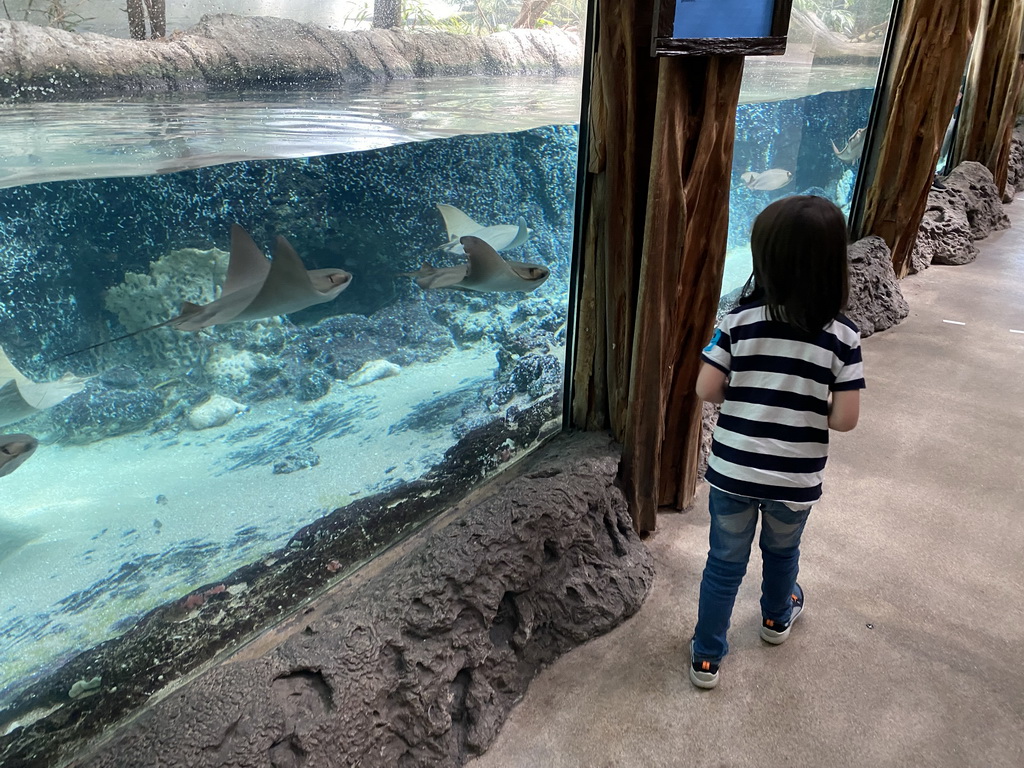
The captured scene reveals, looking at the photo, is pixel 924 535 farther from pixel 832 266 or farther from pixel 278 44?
pixel 278 44

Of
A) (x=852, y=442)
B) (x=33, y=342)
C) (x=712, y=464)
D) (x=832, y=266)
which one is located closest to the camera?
(x=832, y=266)

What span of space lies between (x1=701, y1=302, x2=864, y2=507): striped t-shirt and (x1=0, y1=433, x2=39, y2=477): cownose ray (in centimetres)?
178

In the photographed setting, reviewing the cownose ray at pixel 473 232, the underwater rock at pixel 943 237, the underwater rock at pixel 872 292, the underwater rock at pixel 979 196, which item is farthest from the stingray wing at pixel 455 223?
the underwater rock at pixel 979 196

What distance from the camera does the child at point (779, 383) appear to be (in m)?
1.71

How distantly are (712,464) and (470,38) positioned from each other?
1.53 m

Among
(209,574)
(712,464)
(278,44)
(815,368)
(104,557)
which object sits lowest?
(209,574)

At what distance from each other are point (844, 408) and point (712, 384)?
342 mm

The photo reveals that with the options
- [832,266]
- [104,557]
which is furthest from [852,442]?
[104,557]

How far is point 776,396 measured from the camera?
188cm

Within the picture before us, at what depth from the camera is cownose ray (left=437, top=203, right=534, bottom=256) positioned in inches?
98.6

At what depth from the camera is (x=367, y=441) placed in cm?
253

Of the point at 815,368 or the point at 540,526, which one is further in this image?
the point at 540,526

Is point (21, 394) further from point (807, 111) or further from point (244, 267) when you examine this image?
point (807, 111)

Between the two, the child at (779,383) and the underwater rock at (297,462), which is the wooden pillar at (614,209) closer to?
the child at (779,383)
